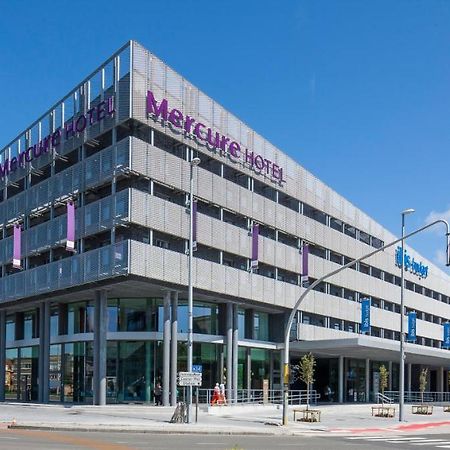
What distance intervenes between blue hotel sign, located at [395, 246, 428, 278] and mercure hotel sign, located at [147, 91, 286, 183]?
81.9ft

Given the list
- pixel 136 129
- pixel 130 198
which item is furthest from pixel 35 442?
pixel 136 129

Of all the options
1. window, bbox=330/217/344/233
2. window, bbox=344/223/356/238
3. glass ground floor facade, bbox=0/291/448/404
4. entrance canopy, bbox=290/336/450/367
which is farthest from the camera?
window, bbox=344/223/356/238

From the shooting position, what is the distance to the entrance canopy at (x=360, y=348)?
4988 cm

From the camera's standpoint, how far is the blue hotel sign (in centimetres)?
7438

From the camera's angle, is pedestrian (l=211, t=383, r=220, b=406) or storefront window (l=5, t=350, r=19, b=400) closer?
pedestrian (l=211, t=383, r=220, b=406)

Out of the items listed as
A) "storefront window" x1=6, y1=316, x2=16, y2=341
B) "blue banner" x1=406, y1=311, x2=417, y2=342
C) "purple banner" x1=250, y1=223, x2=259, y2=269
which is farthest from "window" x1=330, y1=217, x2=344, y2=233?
"storefront window" x1=6, y1=316, x2=16, y2=341

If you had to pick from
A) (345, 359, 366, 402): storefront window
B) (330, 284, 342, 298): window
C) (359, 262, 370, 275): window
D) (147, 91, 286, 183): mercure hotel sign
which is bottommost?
(345, 359, 366, 402): storefront window

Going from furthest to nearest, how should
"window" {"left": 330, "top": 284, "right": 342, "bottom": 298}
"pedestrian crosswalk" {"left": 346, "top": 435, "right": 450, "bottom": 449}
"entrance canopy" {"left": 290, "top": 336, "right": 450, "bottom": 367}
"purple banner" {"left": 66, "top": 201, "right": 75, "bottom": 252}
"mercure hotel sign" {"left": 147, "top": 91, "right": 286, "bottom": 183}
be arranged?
"window" {"left": 330, "top": 284, "right": 342, "bottom": 298}
"entrance canopy" {"left": 290, "top": 336, "right": 450, "bottom": 367}
"purple banner" {"left": 66, "top": 201, "right": 75, "bottom": 252}
"mercure hotel sign" {"left": 147, "top": 91, "right": 286, "bottom": 183}
"pedestrian crosswalk" {"left": 346, "top": 435, "right": 450, "bottom": 449}

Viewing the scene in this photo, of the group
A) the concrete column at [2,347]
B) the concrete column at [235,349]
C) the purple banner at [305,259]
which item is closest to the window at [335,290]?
the purple banner at [305,259]

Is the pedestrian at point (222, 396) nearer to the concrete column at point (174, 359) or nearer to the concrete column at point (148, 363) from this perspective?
the concrete column at point (174, 359)

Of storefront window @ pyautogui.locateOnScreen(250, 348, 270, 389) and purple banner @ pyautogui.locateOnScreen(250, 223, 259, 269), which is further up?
purple banner @ pyautogui.locateOnScreen(250, 223, 259, 269)

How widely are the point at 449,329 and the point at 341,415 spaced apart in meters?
44.2

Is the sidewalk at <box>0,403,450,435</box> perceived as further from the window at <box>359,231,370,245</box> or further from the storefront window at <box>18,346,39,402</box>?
the window at <box>359,231,370,245</box>

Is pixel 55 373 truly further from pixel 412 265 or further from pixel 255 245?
pixel 412 265
